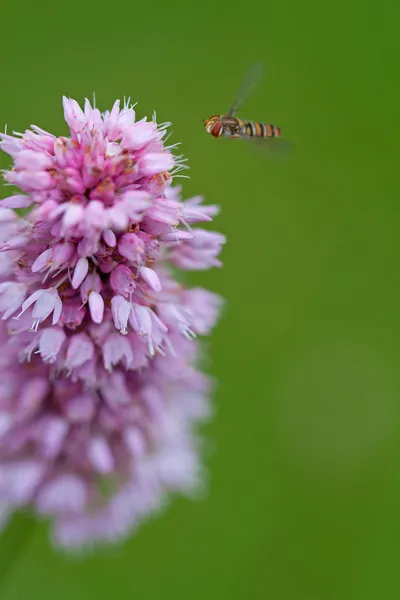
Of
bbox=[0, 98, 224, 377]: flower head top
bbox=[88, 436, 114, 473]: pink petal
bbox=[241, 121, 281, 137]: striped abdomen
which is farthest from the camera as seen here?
bbox=[241, 121, 281, 137]: striped abdomen

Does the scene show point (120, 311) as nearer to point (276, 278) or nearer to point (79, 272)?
point (79, 272)

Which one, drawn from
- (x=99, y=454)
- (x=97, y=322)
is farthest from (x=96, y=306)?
(x=99, y=454)

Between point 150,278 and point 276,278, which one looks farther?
point 276,278

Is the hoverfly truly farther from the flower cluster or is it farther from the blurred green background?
the blurred green background

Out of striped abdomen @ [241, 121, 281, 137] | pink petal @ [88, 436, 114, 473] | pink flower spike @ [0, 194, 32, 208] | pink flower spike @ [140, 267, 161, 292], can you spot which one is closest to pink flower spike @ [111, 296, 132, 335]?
pink flower spike @ [140, 267, 161, 292]

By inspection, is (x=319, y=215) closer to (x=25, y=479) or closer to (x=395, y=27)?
(x=395, y=27)

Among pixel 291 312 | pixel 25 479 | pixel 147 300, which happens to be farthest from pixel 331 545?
pixel 147 300

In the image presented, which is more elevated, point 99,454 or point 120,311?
point 120,311
